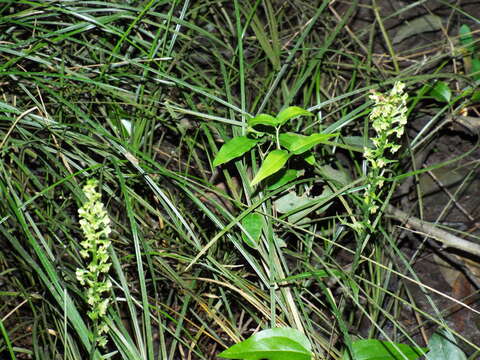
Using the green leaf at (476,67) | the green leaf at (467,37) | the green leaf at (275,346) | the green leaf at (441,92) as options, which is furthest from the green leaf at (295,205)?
the green leaf at (467,37)

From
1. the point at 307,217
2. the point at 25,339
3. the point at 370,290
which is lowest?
the point at 25,339

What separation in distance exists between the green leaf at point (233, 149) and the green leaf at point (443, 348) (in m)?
0.75

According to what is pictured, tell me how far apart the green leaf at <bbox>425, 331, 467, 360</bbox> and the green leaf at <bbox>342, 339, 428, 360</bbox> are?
149 millimetres

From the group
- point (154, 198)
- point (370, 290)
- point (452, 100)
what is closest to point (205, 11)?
point (154, 198)

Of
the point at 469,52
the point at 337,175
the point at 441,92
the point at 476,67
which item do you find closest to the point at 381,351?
the point at 337,175

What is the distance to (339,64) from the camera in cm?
209

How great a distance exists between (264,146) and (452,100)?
76 cm

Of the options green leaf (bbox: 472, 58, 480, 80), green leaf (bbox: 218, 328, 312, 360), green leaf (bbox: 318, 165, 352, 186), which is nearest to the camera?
green leaf (bbox: 218, 328, 312, 360)

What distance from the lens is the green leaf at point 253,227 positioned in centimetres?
155

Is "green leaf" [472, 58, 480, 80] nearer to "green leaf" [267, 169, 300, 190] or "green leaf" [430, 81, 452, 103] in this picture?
"green leaf" [430, 81, 452, 103]

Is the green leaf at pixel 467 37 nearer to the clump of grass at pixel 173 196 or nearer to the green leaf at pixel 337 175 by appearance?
the clump of grass at pixel 173 196

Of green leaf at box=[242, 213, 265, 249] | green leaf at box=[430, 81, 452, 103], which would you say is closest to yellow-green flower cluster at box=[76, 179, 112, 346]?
green leaf at box=[242, 213, 265, 249]

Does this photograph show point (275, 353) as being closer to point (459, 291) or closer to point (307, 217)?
point (307, 217)

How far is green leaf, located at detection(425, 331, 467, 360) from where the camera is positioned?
149cm
